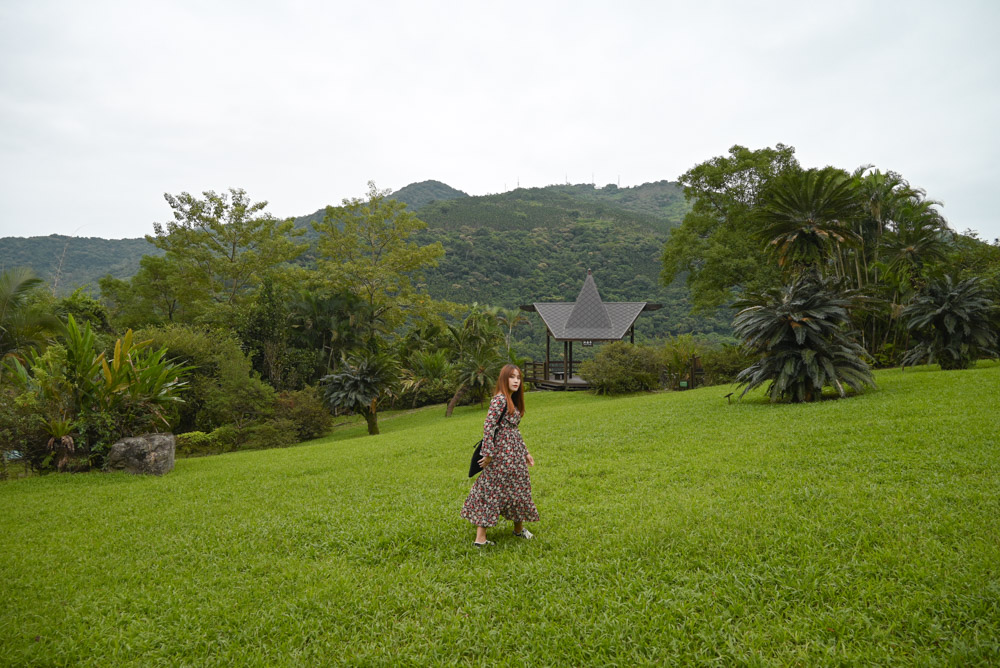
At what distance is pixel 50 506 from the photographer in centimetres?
738

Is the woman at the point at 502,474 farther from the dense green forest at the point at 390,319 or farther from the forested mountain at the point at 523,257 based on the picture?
the forested mountain at the point at 523,257

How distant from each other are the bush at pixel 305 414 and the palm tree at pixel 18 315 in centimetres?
711

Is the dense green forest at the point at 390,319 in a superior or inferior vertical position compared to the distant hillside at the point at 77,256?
inferior

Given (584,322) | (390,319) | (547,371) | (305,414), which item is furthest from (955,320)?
(390,319)

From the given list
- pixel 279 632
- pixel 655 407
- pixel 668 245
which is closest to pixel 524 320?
pixel 668 245

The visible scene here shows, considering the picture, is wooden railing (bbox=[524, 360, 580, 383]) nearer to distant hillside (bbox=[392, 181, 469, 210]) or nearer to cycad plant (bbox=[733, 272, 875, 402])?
cycad plant (bbox=[733, 272, 875, 402])

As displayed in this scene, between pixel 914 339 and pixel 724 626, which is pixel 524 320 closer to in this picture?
pixel 914 339

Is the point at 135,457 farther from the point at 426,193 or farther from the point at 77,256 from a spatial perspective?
the point at 426,193

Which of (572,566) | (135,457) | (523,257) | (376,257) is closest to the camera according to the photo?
(572,566)

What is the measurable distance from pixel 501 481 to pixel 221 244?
104 feet

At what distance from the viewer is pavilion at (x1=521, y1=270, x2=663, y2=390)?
25750 millimetres

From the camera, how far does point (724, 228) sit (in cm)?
2684

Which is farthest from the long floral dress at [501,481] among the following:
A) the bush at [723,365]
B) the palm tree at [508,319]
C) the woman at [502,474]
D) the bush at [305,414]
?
the palm tree at [508,319]

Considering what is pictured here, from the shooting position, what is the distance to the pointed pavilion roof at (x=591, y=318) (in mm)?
25844
